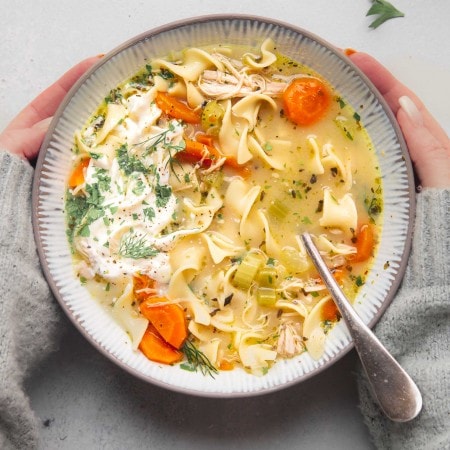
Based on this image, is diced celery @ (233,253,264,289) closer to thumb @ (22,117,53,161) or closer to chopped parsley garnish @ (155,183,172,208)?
chopped parsley garnish @ (155,183,172,208)

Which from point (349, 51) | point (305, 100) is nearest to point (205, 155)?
point (305, 100)

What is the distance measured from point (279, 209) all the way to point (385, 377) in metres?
1.35

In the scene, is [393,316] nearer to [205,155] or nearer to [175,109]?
[205,155]

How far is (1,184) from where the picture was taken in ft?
15.1

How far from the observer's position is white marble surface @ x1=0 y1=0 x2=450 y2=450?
5.08 m

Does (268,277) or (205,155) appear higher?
(205,155)

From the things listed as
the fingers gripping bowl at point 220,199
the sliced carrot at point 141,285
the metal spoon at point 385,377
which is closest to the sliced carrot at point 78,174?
the fingers gripping bowl at point 220,199

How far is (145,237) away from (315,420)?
1.91 m

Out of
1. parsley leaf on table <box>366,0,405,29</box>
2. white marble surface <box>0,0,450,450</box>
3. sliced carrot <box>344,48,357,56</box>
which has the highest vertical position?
parsley leaf on table <box>366,0,405,29</box>

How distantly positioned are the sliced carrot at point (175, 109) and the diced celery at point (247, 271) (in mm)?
1081

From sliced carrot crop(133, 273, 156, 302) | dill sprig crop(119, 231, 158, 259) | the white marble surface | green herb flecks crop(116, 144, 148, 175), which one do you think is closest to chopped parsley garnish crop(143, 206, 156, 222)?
dill sprig crop(119, 231, 158, 259)

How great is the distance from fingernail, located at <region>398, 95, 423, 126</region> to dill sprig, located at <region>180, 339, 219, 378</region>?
2253 mm

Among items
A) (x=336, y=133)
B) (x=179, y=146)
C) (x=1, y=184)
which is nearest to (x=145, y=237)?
(x=179, y=146)

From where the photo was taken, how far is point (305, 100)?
4.71 meters
